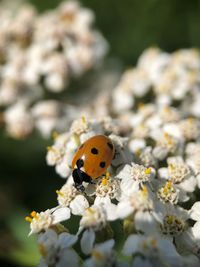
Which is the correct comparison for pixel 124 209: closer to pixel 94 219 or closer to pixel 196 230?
pixel 94 219

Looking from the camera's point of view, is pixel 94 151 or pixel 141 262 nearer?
pixel 141 262

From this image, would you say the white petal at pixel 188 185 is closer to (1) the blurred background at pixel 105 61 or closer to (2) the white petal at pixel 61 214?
(2) the white petal at pixel 61 214

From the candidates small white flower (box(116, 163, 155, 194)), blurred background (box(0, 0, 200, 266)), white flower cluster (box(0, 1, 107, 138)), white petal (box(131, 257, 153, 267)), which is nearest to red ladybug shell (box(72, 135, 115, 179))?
small white flower (box(116, 163, 155, 194))

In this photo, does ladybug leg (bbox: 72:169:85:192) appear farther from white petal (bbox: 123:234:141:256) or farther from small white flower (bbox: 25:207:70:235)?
white petal (bbox: 123:234:141:256)

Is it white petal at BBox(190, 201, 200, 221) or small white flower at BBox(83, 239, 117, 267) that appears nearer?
small white flower at BBox(83, 239, 117, 267)

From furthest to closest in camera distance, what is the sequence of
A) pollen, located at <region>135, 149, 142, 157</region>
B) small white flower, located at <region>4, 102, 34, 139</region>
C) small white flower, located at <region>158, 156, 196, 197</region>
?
small white flower, located at <region>4, 102, 34, 139</region> → pollen, located at <region>135, 149, 142, 157</region> → small white flower, located at <region>158, 156, 196, 197</region>

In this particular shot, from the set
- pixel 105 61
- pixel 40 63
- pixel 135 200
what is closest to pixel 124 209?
pixel 135 200

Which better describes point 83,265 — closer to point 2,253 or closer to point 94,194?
point 94,194
